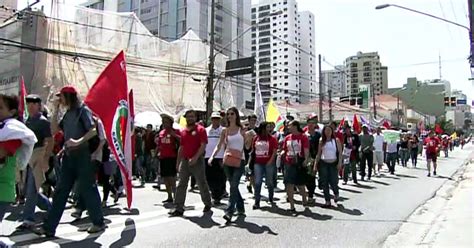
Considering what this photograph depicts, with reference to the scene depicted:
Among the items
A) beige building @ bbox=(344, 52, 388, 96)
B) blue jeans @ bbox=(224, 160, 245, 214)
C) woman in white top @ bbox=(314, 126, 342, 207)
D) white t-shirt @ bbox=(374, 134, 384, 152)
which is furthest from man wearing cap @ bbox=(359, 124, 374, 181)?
beige building @ bbox=(344, 52, 388, 96)

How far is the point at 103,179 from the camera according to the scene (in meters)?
9.42

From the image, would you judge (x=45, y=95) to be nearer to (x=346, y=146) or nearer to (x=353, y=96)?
(x=346, y=146)

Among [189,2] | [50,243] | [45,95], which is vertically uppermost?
[189,2]

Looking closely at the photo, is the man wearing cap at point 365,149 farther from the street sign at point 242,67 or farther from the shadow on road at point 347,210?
the street sign at point 242,67

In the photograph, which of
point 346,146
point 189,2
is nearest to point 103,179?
point 346,146

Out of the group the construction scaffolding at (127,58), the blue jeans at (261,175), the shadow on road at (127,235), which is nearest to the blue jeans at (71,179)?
the shadow on road at (127,235)

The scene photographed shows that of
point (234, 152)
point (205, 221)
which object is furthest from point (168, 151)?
point (205, 221)

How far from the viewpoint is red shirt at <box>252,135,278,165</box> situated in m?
9.18

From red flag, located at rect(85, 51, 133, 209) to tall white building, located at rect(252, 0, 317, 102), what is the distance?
124 ft

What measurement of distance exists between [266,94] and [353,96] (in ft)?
56.8

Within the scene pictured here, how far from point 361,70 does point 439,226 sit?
58.2 metres

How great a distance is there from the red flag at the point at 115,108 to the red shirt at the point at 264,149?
2591 millimetres

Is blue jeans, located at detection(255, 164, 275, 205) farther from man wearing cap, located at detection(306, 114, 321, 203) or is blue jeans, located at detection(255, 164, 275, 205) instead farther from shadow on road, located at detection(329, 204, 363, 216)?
shadow on road, located at detection(329, 204, 363, 216)

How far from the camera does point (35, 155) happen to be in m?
6.97
